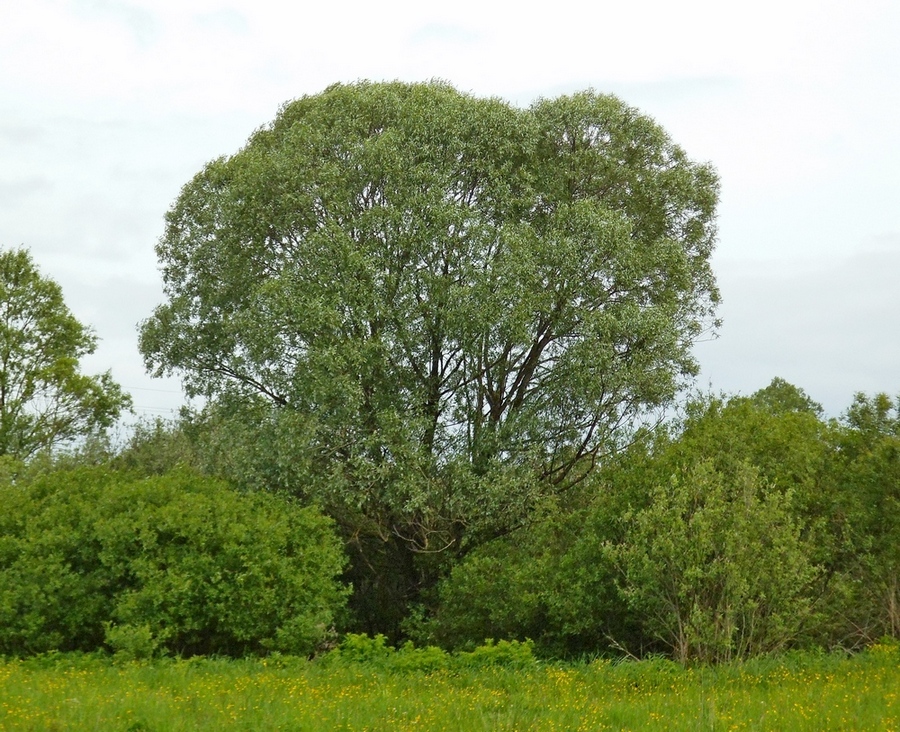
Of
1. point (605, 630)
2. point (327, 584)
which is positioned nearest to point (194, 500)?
point (327, 584)

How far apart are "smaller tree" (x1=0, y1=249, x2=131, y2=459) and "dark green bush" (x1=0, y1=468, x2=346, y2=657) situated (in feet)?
71.9

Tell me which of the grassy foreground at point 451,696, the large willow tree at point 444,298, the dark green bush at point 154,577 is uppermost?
the large willow tree at point 444,298

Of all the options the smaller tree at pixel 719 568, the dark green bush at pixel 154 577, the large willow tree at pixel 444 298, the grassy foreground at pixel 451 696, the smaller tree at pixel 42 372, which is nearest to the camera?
the grassy foreground at pixel 451 696

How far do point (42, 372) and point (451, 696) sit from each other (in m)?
30.9

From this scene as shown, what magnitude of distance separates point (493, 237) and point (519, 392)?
11.3 feet

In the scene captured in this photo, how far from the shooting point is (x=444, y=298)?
20500 mm

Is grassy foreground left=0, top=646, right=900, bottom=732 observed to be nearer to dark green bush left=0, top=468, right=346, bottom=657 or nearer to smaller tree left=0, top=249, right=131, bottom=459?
dark green bush left=0, top=468, right=346, bottom=657

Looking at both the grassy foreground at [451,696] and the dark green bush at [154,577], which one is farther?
the dark green bush at [154,577]

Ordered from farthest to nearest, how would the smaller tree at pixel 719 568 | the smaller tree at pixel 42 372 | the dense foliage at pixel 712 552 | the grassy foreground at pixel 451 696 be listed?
the smaller tree at pixel 42 372
the dense foliage at pixel 712 552
the smaller tree at pixel 719 568
the grassy foreground at pixel 451 696

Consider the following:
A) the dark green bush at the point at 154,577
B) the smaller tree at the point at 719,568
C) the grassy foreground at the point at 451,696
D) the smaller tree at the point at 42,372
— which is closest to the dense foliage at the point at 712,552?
the smaller tree at the point at 719,568

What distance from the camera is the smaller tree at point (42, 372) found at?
1501 inches

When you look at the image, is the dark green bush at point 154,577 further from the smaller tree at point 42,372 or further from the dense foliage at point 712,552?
the smaller tree at point 42,372

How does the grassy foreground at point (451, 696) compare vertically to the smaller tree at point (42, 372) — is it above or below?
below

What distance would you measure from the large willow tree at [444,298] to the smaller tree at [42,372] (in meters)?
16.9
